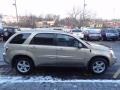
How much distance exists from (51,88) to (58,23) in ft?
243

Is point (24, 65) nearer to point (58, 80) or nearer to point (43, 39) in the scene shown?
point (43, 39)

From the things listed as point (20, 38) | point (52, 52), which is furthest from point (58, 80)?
point (20, 38)

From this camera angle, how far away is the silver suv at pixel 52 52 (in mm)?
9867

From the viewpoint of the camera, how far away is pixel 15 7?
60.1 metres

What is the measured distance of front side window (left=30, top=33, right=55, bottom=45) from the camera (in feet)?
32.7

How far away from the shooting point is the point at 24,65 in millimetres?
10047

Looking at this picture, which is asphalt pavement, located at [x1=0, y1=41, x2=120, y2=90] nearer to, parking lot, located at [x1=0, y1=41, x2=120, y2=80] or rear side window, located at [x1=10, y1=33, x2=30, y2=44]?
parking lot, located at [x1=0, y1=41, x2=120, y2=80]

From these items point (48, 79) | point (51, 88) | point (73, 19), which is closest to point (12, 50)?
point (48, 79)

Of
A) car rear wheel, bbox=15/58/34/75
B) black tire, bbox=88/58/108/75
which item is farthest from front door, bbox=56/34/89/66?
car rear wheel, bbox=15/58/34/75

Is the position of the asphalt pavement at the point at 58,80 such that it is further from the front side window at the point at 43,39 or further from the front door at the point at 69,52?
the front side window at the point at 43,39

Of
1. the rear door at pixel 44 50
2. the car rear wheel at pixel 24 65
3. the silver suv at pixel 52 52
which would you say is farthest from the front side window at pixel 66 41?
the car rear wheel at pixel 24 65

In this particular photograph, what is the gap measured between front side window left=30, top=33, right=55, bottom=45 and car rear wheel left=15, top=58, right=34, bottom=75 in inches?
28.7

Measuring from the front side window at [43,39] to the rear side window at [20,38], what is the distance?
1.00 feet

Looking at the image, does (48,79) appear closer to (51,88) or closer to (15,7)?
(51,88)
